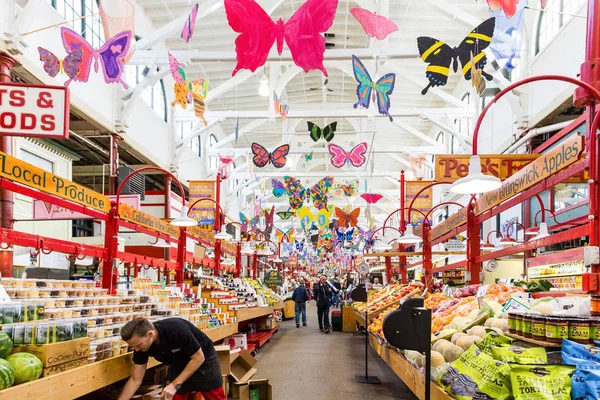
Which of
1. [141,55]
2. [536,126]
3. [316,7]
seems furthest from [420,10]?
[316,7]

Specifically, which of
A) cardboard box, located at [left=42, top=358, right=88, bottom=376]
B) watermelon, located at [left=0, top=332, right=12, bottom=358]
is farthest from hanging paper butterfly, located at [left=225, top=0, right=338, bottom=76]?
watermelon, located at [left=0, top=332, right=12, bottom=358]

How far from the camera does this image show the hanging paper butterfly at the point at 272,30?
7.15 m

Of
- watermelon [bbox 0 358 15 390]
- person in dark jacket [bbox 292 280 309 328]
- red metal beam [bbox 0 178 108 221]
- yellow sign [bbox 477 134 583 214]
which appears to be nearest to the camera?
watermelon [bbox 0 358 15 390]

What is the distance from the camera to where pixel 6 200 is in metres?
8.80

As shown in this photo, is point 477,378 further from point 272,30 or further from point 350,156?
point 350,156

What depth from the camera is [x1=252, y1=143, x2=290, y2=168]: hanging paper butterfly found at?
16047 mm

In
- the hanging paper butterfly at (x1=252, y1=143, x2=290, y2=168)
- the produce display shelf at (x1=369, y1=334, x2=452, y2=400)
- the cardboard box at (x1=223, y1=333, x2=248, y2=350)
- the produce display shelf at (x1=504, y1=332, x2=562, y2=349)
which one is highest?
the hanging paper butterfly at (x1=252, y1=143, x2=290, y2=168)

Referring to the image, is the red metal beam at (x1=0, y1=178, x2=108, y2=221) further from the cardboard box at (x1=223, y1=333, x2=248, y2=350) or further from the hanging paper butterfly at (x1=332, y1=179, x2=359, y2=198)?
the hanging paper butterfly at (x1=332, y1=179, x2=359, y2=198)

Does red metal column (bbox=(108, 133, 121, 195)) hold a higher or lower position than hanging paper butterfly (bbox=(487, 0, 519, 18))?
lower

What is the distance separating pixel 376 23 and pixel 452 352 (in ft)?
18.9

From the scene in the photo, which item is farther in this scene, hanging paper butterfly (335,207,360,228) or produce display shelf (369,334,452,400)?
hanging paper butterfly (335,207,360,228)

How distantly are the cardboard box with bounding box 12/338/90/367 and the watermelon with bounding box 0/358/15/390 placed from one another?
291 mm

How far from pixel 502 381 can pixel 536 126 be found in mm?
11375

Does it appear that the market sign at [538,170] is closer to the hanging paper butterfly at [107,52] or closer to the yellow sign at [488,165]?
the yellow sign at [488,165]
